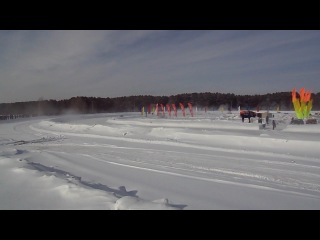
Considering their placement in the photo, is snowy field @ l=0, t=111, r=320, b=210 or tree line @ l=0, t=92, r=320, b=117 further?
tree line @ l=0, t=92, r=320, b=117

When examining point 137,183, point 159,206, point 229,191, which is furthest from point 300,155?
point 159,206

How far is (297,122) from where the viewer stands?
24.5 metres

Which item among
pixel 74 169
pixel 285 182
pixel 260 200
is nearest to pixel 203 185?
pixel 260 200

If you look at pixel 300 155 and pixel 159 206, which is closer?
pixel 159 206

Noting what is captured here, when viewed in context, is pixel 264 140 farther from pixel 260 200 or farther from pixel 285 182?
pixel 260 200

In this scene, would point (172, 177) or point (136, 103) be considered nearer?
point (172, 177)

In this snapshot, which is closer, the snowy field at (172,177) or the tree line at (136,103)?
the snowy field at (172,177)

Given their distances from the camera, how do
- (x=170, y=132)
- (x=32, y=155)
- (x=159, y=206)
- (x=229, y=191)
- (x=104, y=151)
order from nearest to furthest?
(x=159, y=206) → (x=229, y=191) → (x=32, y=155) → (x=104, y=151) → (x=170, y=132)
